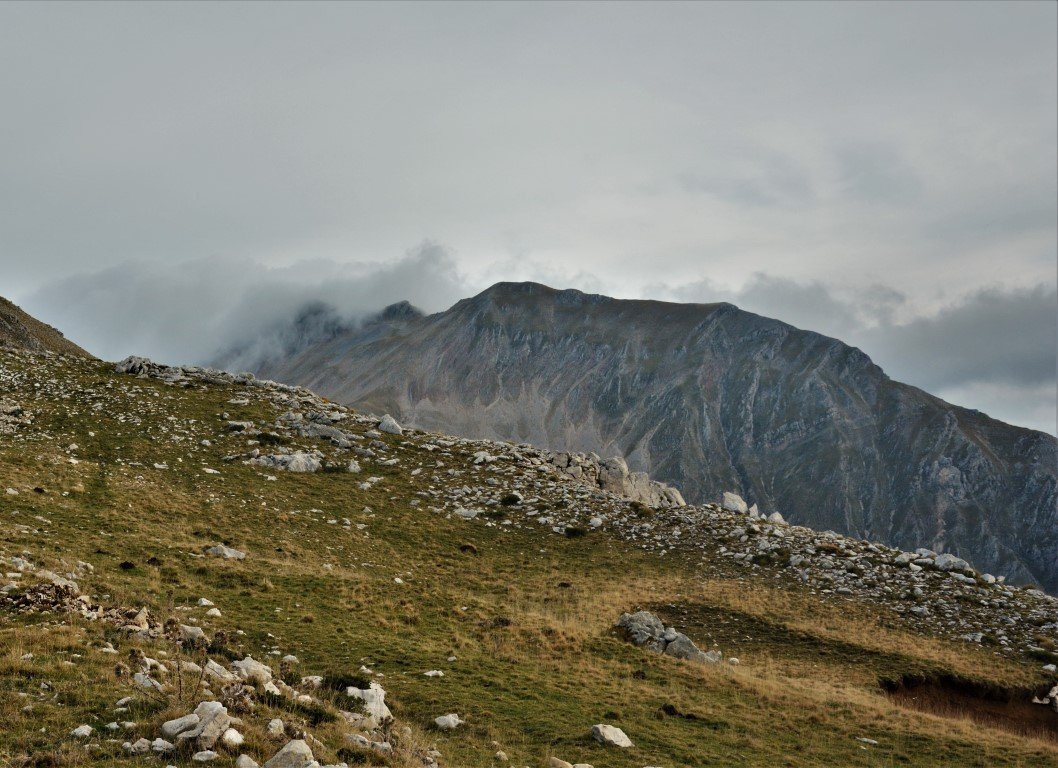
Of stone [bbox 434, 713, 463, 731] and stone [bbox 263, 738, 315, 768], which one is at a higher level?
stone [bbox 263, 738, 315, 768]

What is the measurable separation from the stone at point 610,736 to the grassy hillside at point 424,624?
36cm

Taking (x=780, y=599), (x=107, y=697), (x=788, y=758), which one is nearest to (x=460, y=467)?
(x=780, y=599)

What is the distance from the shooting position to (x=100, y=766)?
909 centimetres

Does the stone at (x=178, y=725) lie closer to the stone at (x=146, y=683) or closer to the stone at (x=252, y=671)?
the stone at (x=146, y=683)

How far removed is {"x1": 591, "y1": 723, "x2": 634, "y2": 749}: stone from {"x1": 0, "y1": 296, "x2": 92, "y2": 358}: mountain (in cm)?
10458

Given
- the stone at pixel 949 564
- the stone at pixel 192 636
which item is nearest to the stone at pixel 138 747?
the stone at pixel 192 636

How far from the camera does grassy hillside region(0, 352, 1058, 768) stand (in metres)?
13.3

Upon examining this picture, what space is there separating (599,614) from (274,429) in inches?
1296

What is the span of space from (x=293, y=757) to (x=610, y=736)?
31.2ft

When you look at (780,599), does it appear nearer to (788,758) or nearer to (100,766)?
(788,758)

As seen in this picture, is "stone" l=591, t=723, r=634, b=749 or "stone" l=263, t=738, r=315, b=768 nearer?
"stone" l=263, t=738, r=315, b=768

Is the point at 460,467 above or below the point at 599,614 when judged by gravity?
above

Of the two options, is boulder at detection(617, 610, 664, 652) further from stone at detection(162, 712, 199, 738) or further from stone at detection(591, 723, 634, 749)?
stone at detection(162, 712, 199, 738)

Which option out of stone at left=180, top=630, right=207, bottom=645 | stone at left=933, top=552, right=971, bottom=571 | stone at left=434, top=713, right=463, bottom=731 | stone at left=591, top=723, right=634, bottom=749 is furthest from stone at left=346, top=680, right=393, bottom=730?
stone at left=933, top=552, right=971, bottom=571
